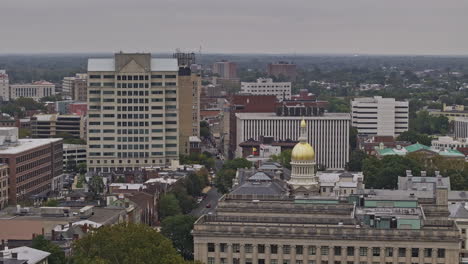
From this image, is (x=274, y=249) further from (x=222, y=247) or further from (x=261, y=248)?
(x=222, y=247)

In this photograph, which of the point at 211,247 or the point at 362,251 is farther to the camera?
the point at 211,247

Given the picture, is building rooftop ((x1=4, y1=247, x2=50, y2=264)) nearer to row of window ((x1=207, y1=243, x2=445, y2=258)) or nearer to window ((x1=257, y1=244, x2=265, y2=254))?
row of window ((x1=207, y1=243, x2=445, y2=258))

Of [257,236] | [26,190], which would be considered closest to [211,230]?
[257,236]

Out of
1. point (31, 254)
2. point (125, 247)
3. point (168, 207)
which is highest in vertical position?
point (125, 247)

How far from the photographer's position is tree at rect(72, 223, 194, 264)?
111312 millimetres

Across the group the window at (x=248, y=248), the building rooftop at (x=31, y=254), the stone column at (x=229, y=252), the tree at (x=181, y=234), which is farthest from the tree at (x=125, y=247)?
the tree at (x=181, y=234)

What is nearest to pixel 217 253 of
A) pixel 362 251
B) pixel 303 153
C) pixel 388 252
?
pixel 362 251

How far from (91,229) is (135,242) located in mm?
13963

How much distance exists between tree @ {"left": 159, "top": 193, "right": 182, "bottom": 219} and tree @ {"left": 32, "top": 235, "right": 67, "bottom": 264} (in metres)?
52.0

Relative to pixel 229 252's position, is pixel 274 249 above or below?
above

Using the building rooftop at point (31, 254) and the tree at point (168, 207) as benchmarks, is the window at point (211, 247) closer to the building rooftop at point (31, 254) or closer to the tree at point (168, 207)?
the building rooftop at point (31, 254)

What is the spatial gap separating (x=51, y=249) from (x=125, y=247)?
33.8ft

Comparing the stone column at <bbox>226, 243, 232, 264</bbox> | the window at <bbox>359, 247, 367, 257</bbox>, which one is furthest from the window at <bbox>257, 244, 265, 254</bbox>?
the window at <bbox>359, 247, 367, 257</bbox>

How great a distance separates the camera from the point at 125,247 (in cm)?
11431
